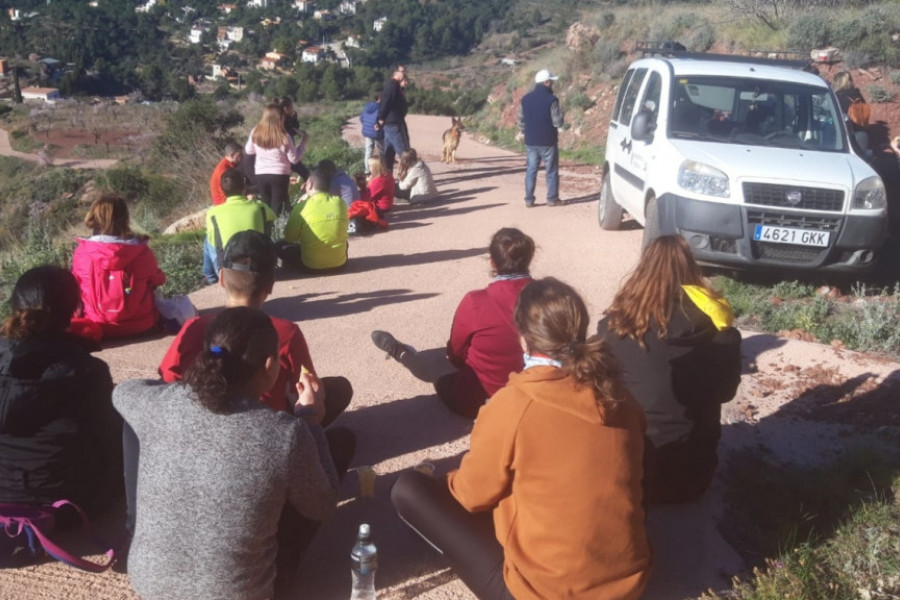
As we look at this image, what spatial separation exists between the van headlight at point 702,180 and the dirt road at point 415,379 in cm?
123


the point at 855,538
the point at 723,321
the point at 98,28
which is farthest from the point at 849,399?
the point at 98,28

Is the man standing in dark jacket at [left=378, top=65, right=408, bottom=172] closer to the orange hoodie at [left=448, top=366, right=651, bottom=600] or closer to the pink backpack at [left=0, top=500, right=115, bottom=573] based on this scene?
the pink backpack at [left=0, top=500, right=115, bottom=573]

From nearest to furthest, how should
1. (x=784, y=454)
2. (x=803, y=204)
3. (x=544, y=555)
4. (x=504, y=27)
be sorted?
(x=544, y=555), (x=784, y=454), (x=803, y=204), (x=504, y=27)

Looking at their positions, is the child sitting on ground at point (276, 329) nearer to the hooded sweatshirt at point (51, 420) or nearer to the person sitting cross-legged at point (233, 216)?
the hooded sweatshirt at point (51, 420)

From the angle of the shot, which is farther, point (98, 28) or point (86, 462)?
point (98, 28)

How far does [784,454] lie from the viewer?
5137 millimetres

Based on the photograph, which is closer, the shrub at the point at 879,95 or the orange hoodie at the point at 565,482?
the orange hoodie at the point at 565,482

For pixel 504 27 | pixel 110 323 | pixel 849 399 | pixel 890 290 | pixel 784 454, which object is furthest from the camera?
pixel 504 27

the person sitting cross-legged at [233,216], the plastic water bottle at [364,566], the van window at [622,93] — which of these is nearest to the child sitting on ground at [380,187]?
the van window at [622,93]

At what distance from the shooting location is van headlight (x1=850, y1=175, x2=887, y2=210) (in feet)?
25.3

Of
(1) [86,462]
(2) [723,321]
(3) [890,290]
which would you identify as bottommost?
(3) [890,290]

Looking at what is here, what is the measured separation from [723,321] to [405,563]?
6.04 feet

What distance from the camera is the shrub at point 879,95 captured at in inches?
683

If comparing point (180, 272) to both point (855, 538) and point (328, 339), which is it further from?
point (855, 538)
